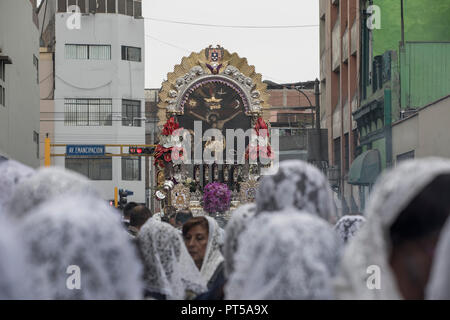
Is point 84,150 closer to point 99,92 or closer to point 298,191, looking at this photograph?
point 99,92

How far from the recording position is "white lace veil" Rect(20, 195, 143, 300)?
3242 mm

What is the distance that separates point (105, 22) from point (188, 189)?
27.7 meters

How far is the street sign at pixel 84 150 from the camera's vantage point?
107 ft

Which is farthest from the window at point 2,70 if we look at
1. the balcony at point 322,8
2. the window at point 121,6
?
the window at point 121,6

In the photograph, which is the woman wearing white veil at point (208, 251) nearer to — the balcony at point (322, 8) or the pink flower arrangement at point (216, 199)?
the pink flower arrangement at point (216, 199)

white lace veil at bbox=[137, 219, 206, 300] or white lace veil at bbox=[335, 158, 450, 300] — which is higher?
white lace veil at bbox=[335, 158, 450, 300]

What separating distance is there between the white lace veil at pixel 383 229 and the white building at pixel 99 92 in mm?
48441

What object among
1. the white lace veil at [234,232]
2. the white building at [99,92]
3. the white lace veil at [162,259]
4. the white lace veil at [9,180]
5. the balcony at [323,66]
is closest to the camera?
the white lace veil at [9,180]

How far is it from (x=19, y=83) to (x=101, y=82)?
A: 21.3 m

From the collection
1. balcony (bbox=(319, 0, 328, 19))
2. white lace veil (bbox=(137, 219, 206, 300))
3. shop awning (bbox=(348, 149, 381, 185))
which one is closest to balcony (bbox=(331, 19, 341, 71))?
balcony (bbox=(319, 0, 328, 19))

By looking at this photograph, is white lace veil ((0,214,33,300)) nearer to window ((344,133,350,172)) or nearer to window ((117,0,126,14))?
window ((344,133,350,172))

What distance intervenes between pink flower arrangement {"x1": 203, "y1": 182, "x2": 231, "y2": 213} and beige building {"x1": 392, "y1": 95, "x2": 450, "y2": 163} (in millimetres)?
4868

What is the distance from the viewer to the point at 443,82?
25.1 meters
